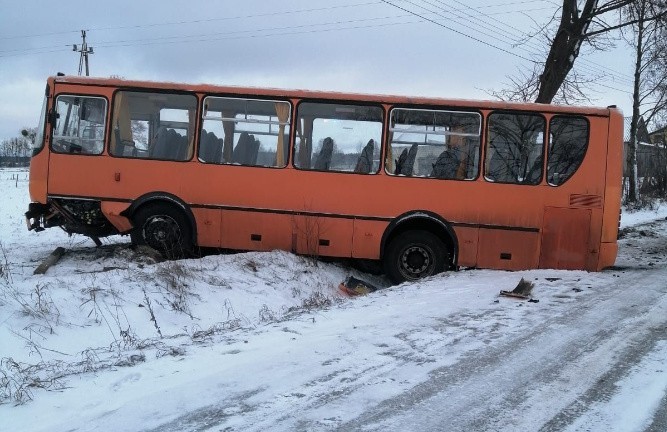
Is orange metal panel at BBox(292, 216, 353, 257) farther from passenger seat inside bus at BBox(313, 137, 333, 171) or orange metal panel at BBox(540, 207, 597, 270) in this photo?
orange metal panel at BBox(540, 207, 597, 270)

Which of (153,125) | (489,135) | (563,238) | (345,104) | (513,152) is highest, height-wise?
(345,104)

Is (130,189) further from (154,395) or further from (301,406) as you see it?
(301,406)

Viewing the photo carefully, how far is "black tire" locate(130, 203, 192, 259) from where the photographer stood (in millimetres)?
8555

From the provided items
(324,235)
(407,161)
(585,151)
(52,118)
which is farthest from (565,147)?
(52,118)

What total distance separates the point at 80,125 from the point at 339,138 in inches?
162

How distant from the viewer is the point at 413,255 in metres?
8.38

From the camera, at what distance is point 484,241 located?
8.22 m

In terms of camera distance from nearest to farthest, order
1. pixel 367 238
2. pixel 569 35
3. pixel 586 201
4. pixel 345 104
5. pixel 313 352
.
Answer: pixel 313 352, pixel 586 201, pixel 367 238, pixel 345 104, pixel 569 35

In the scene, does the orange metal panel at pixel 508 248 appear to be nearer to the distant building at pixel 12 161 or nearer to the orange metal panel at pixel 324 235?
the orange metal panel at pixel 324 235

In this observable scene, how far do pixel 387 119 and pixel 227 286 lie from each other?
141 inches

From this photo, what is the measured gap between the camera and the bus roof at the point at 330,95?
827 centimetres

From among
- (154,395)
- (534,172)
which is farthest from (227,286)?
(534,172)

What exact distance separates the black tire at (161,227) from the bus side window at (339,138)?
2053 millimetres

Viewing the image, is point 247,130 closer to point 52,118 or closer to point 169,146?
point 169,146
